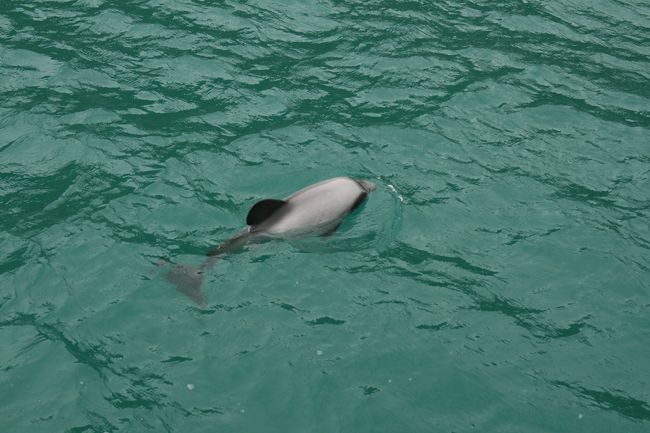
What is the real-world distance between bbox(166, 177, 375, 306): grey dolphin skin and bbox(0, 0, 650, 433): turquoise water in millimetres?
152

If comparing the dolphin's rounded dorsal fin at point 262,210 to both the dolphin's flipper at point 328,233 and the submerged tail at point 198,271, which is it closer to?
the submerged tail at point 198,271

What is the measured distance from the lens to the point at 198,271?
360 inches

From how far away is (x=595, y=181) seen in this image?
10914 mm

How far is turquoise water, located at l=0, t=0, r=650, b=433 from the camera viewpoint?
8102 millimetres

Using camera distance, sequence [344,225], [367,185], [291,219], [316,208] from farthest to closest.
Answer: [367,185], [344,225], [316,208], [291,219]

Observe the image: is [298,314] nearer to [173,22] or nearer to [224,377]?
[224,377]

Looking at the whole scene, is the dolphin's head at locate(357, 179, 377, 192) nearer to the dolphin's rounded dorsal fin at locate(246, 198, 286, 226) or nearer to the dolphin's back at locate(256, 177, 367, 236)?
the dolphin's back at locate(256, 177, 367, 236)

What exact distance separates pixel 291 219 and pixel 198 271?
4.02ft

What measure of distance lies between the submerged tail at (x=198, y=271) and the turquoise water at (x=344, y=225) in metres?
0.11

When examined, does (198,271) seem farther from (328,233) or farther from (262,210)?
(328,233)

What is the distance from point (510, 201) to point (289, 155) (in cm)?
295

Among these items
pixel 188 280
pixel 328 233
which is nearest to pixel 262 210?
pixel 328 233

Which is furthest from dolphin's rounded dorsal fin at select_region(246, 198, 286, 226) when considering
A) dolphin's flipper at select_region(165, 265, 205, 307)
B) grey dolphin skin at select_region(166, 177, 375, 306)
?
dolphin's flipper at select_region(165, 265, 205, 307)

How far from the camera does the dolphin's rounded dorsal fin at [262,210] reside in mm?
9305
